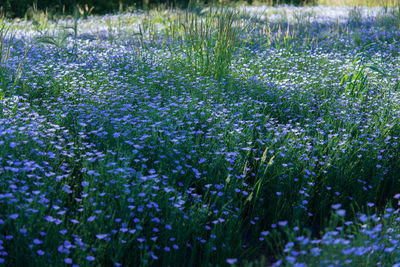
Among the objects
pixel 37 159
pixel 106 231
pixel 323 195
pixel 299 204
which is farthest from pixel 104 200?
pixel 323 195

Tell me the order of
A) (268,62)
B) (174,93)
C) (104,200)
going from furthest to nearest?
(268,62) < (174,93) < (104,200)

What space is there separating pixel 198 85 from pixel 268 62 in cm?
203

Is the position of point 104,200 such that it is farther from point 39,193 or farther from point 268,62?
point 268,62

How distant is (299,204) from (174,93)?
8.47 ft

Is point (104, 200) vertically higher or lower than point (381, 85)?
lower

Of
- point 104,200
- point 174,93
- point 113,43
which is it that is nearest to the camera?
point 104,200

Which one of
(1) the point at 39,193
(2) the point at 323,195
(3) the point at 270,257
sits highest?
(1) the point at 39,193

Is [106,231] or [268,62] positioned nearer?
[106,231]

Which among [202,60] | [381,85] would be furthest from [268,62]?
[381,85]

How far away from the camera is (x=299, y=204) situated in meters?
3.34

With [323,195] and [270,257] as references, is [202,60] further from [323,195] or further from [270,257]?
[270,257]

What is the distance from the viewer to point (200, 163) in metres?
Result: 3.70

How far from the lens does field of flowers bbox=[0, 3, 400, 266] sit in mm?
2609

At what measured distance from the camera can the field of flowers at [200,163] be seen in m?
Result: 2.61
